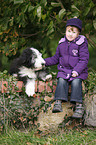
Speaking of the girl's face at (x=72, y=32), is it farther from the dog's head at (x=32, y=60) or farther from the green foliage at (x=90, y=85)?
the green foliage at (x=90, y=85)

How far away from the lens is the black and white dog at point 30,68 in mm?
3369

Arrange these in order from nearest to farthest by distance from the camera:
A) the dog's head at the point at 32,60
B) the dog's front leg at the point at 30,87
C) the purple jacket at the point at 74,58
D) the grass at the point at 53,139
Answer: the grass at the point at 53,139
the purple jacket at the point at 74,58
the dog's head at the point at 32,60
the dog's front leg at the point at 30,87

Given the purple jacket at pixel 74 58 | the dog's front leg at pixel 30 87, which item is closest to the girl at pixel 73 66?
the purple jacket at pixel 74 58

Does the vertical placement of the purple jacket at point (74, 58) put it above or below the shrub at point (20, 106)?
above

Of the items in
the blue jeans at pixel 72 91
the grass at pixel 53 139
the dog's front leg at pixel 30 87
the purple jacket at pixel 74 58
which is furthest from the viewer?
the dog's front leg at pixel 30 87

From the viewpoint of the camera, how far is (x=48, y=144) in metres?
2.78

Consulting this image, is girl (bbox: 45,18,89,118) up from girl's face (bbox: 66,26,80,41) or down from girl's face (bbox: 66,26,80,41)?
down

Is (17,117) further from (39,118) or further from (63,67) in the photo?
(63,67)

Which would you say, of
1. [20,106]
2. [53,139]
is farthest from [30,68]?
[53,139]

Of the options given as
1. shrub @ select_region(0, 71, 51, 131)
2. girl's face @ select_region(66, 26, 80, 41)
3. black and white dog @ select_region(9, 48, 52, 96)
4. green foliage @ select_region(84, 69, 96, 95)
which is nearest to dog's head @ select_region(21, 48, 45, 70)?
black and white dog @ select_region(9, 48, 52, 96)

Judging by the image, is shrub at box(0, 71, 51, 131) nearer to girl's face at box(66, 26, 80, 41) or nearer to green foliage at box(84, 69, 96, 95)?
green foliage at box(84, 69, 96, 95)

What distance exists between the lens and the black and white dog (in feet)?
11.1

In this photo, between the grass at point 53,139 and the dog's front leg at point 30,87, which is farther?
the dog's front leg at point 30,87

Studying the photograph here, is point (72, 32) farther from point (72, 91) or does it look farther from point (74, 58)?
point (72, 91)
